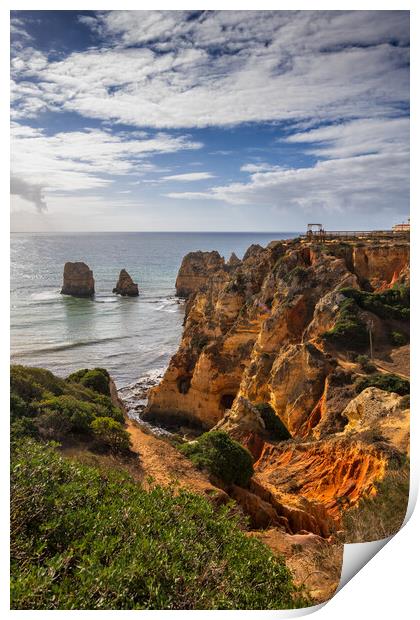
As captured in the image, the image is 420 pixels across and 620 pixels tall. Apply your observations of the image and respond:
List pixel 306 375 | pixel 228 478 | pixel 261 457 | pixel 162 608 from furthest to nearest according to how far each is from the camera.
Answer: pixel 306 375
pixel 261 457
pixel 228 478
pixel 162 608

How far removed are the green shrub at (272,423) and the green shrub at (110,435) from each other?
5.47 m

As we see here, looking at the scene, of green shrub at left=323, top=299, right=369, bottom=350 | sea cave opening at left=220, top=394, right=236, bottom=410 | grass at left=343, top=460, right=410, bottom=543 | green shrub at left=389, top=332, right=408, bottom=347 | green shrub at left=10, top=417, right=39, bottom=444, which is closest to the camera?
grass at left=343, top=460, right=410, bottom=543

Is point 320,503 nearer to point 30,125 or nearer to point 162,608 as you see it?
point 162,608

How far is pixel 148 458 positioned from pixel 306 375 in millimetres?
6298

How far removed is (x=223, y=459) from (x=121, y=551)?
6806 millimetres

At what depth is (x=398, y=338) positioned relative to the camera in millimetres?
15953

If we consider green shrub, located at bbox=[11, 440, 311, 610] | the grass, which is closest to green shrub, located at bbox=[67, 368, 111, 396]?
green shrub, located at bbox=[11, 440, 311, 610]

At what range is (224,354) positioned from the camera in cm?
2384

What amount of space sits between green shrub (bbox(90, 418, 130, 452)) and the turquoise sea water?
3.25 metres

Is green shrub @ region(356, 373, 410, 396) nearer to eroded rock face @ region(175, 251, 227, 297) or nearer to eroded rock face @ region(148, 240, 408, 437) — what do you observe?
eroded rock face @ region(148, 240, 408, 437)

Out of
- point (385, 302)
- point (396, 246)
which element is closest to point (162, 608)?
point (385, 302)

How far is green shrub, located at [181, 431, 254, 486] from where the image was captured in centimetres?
1139

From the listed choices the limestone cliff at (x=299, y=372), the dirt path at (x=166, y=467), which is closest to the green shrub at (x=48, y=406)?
the dirt path at (x=166, y=467)

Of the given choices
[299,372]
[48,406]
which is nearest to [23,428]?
Result: [48,406]
